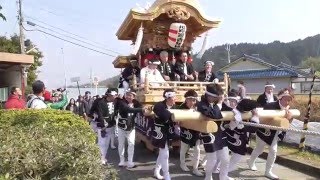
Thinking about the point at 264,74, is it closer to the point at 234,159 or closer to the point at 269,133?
the point at 269,133

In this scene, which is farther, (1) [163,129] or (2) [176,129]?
(2) [176,129]

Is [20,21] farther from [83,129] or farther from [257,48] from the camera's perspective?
[257,48]

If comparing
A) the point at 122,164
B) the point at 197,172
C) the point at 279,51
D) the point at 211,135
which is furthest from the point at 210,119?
the point at 279,51

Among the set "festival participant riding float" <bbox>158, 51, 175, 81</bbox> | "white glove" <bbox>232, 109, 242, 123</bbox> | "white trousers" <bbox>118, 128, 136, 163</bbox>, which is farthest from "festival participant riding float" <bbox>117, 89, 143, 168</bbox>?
"white glove" <bbox>232, 109, 242, 123</bbox>

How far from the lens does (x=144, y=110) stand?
722 centimetres

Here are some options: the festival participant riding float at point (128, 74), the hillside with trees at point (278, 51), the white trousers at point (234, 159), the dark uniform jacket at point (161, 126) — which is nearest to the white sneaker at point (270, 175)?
the white trousers at point (234, 159)

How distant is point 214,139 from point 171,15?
477 cm

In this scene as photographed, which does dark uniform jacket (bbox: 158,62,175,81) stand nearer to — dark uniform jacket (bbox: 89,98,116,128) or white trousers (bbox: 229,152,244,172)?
dark uniform jacket (bbox: 89,98,116,128)

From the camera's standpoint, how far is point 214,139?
238 inches

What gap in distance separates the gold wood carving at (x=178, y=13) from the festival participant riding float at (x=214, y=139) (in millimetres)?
4198

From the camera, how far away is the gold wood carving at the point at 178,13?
386 inches

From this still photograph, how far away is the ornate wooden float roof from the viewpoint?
948 centimetres

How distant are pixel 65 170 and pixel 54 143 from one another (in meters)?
0.39

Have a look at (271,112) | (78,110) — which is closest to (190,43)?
(271,112)
